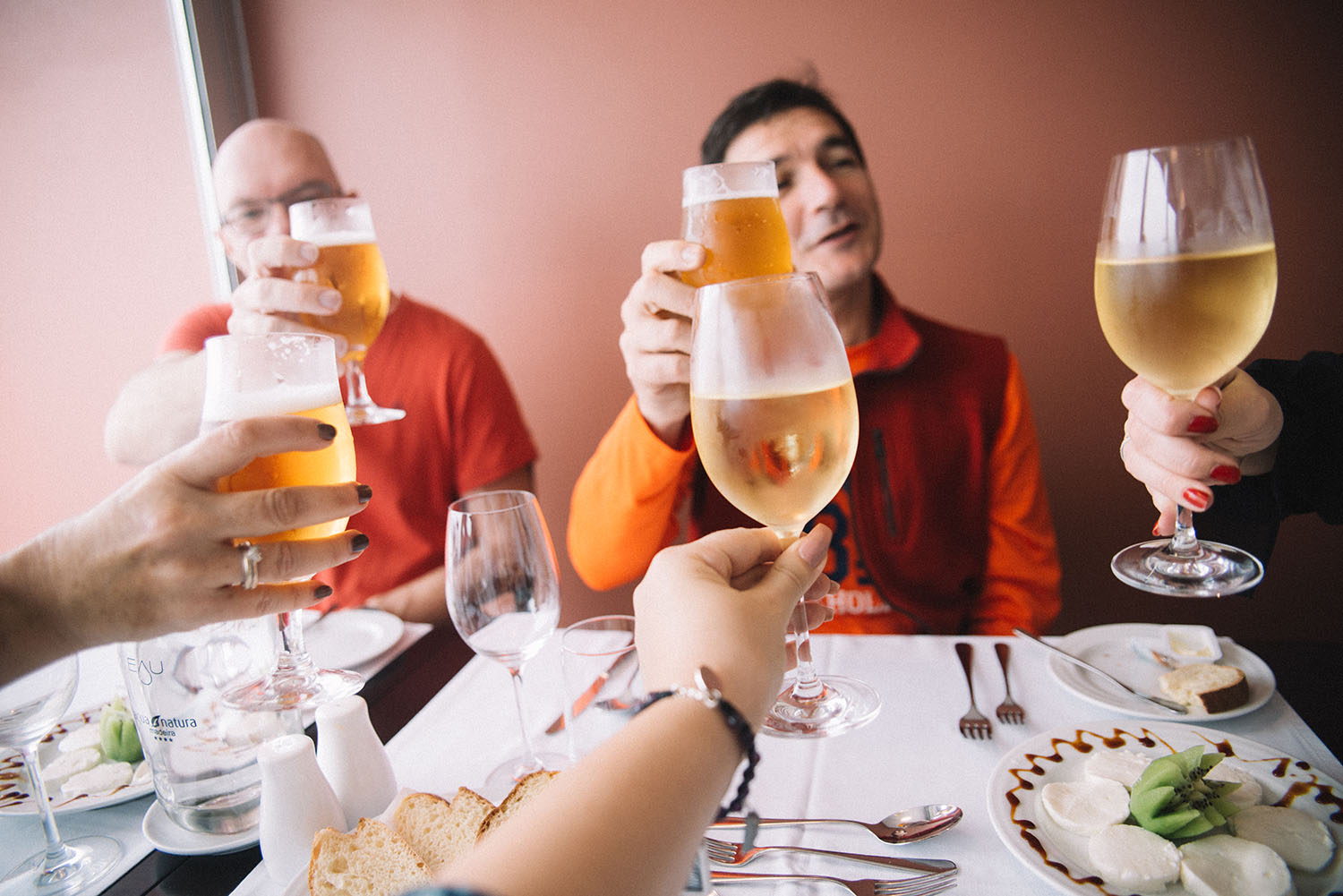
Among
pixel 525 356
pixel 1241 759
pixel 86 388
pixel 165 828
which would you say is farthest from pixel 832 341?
pixel 86 388

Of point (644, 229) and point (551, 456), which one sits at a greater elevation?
point (644, 229)

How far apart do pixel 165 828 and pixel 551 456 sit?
1933 millimetres

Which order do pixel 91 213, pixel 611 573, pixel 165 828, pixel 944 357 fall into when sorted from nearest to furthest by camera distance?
pixel 165 828
pixel 611 573
pixel 944 357
pixel 91 213

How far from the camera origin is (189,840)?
35.0 inches

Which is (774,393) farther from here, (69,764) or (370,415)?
(69,764)

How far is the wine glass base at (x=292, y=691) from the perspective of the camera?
0.91 metres

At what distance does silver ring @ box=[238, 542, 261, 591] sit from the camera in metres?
0.79

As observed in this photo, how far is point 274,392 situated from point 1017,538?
1.62 m

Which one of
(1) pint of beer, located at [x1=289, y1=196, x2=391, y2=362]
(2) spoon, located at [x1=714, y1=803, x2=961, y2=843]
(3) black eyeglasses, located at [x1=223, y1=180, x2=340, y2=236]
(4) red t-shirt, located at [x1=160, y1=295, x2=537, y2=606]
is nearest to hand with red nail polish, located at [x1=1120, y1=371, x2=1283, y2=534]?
(2) spoon, located at [x1=714, y1=803, x2=961, y2=843]

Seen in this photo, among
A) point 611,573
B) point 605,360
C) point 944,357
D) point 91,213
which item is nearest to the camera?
point 611,573

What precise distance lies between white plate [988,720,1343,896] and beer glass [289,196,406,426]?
100 cm

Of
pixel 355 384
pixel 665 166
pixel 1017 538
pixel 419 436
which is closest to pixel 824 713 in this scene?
pixel 355 384

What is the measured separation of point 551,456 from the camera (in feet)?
9.18

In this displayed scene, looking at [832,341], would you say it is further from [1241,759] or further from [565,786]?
[1241,759]
